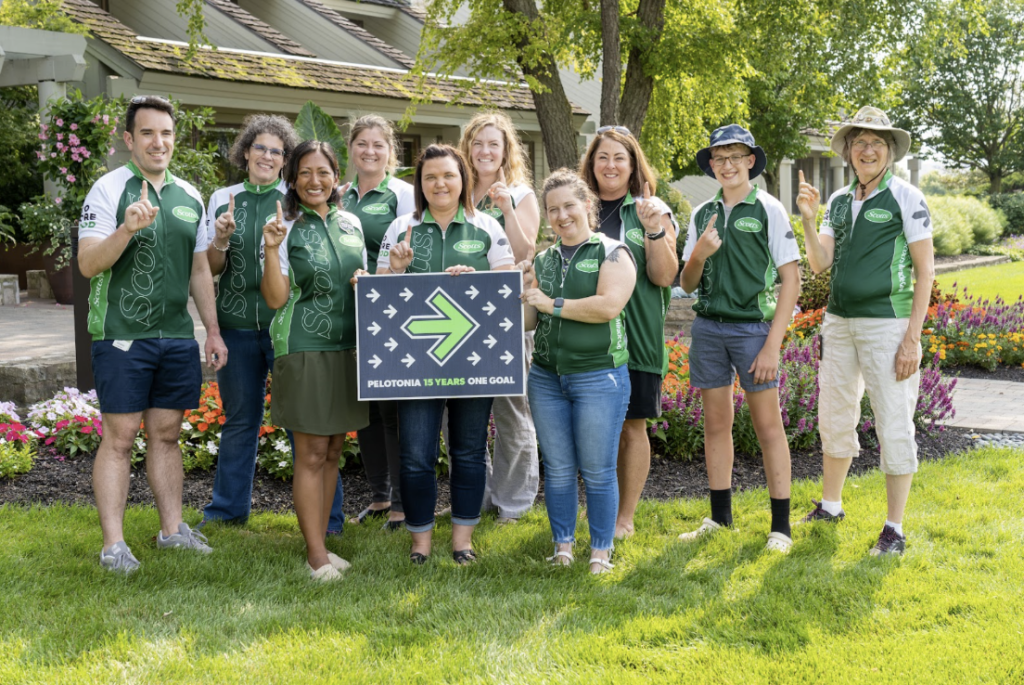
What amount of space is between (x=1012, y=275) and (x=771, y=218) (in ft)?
59.2

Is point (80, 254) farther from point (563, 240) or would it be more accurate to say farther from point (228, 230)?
point (563, 240)

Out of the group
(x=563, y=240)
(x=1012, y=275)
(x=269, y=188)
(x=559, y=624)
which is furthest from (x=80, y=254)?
(x=1012, y=275)

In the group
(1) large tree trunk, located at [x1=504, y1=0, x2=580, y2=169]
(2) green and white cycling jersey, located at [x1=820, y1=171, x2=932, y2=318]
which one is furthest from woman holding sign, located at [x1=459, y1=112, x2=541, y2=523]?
(1) large tree trunk, located at [x1=504, y1=0, x2=580, y2=169]

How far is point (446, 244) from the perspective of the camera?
14.5ft

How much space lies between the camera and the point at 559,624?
12.6 ft

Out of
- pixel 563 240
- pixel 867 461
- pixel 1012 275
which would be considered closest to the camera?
pixel 563 240

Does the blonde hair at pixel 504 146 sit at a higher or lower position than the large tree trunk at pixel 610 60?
lower

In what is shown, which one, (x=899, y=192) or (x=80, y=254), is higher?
(x=899, y=192)

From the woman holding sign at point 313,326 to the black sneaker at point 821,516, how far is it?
2.52 m

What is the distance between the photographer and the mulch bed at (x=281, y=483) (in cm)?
570

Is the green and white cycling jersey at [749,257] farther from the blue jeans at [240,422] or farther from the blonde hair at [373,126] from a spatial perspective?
the blue jeans at [240,422]

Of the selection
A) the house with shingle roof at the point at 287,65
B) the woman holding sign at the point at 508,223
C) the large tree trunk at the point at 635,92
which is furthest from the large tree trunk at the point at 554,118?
the woman holding sign at the point at 508,223

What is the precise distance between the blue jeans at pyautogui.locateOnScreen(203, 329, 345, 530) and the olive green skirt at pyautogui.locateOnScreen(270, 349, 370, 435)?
617 millimetres

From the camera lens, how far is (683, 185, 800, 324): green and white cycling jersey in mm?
4648
